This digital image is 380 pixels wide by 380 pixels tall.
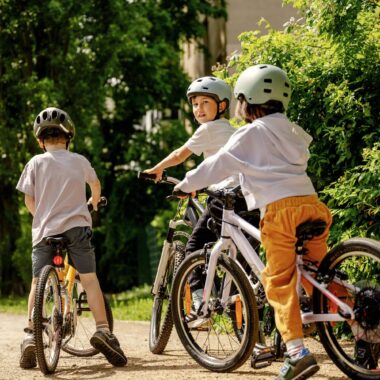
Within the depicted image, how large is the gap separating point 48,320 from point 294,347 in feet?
6.69

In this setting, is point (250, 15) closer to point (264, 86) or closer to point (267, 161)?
point (264, 86)

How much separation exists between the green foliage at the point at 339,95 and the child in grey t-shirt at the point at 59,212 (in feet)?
6.34

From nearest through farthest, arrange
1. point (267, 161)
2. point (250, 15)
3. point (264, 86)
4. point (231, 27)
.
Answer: point (267, 161), point (264, 86), point (250, 15), point (231, 27)

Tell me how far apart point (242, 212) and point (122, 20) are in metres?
16.1

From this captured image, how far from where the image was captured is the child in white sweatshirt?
19.7 ft

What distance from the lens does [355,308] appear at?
5934 millimetres

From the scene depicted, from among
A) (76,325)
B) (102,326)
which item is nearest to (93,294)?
(102,326)

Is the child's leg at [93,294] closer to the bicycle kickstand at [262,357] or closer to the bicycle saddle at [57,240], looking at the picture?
the bicycle saddle at [57,240]

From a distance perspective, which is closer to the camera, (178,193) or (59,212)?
(178,193)

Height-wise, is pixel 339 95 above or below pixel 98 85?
below

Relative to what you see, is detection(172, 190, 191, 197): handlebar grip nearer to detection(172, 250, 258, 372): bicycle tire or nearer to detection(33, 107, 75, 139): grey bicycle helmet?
detection(172, 250, 258, 372): bicycle tire

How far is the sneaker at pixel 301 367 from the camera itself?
5828 millimetres

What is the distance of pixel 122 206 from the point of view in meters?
26.0

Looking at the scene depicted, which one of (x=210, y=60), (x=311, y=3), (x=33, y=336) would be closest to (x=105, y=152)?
(x=210, y=60)
